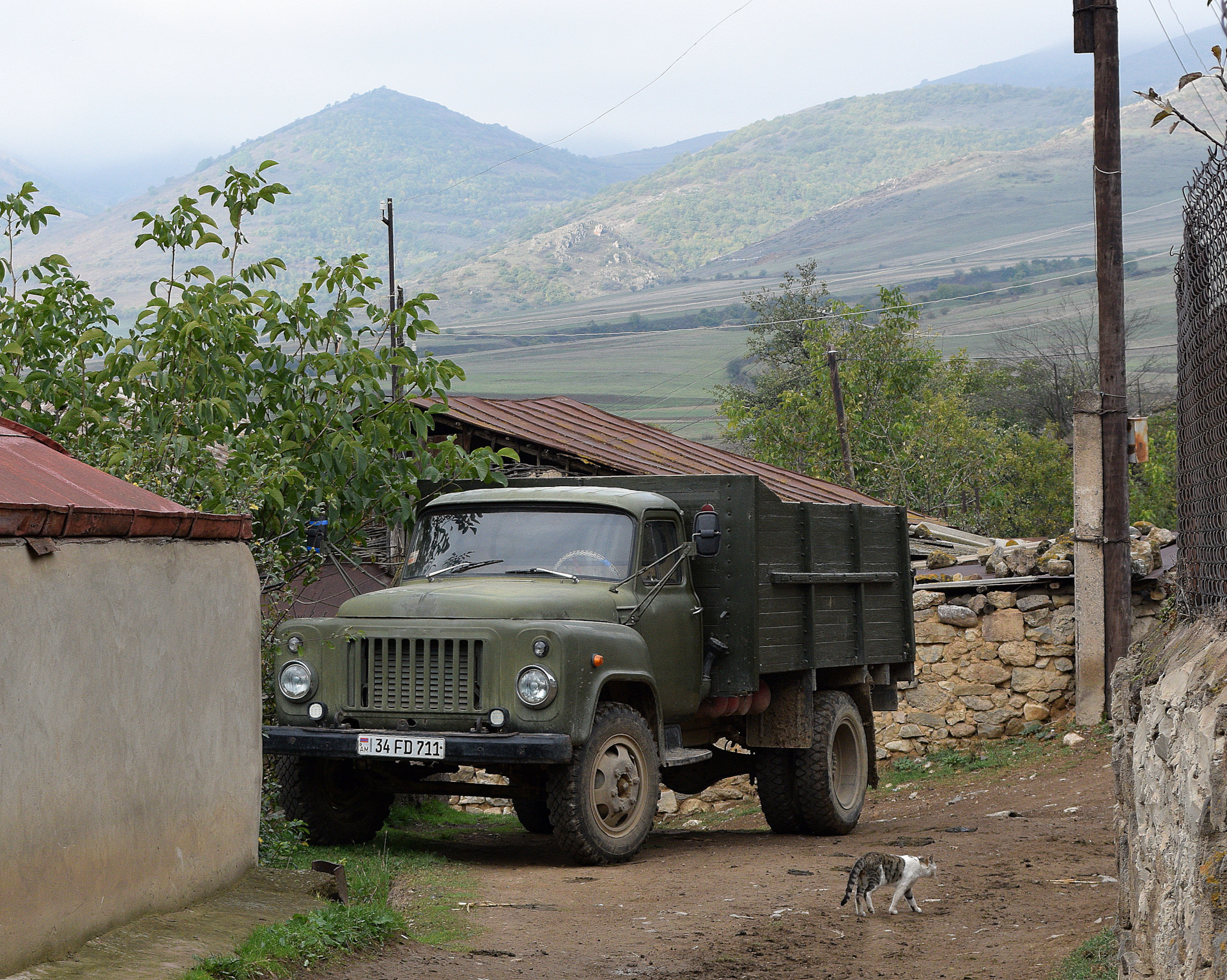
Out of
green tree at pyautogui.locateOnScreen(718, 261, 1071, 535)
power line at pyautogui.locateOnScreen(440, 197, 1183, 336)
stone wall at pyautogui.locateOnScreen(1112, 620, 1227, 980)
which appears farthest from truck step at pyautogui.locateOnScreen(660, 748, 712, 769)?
power line at pyautogui.locateOnScreen(440, 197, 1183, 336)

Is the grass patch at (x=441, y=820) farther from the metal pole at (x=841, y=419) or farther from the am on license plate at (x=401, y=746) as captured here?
the metal pole at (x=841, y=419)

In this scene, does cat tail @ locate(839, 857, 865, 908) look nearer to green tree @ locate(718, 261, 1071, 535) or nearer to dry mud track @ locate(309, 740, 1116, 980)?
dry mud track @ locate(309, 740, 1116, 980)

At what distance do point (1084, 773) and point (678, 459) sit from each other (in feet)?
18.2

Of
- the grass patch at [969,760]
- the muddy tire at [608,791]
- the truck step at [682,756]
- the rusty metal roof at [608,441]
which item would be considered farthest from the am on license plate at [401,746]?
the grass patch at [969,760]

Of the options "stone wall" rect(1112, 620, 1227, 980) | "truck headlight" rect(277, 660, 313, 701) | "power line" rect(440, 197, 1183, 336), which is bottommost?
"truck headlight" rect(277, 660, 313, 701)

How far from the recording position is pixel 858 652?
34.4ft

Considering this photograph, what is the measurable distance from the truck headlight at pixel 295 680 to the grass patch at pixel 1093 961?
176 inches

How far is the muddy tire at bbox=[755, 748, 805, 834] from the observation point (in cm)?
1014

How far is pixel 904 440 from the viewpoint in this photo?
33.9 m

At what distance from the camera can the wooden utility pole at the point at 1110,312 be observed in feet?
41.9

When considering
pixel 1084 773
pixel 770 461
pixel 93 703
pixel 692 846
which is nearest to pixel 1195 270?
pixel 93 703

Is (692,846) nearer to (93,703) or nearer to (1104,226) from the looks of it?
(93,703)

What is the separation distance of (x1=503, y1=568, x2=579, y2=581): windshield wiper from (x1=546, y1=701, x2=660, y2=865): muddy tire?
0.86 m

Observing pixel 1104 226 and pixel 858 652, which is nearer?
pixel 858 652
